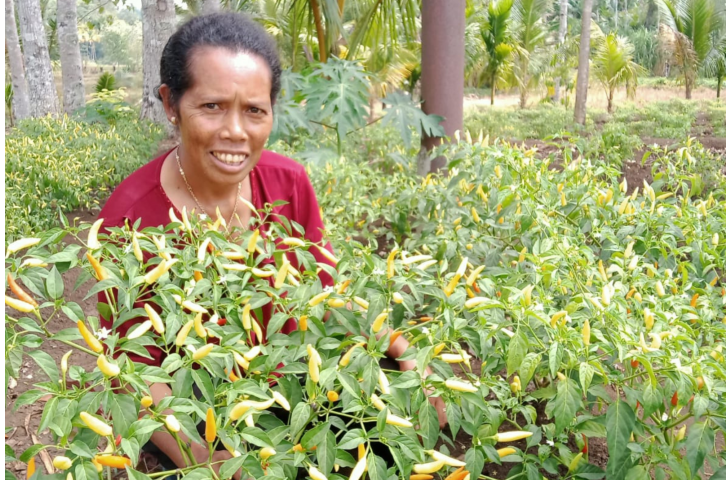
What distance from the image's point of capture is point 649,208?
1.97 metres

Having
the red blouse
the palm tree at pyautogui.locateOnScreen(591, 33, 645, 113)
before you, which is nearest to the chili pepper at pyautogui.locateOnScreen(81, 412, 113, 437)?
the red blouse

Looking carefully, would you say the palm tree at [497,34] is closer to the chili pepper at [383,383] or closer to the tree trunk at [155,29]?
the tree trunk at [155,29]

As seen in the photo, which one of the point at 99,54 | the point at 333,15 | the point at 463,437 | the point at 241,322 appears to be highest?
the point at 99,54

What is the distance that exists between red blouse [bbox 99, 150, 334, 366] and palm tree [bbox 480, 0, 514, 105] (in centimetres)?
1125

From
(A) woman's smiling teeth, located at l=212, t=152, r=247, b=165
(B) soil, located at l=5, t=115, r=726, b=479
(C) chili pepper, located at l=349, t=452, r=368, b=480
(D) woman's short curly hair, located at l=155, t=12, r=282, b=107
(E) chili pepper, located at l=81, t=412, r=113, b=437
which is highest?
(D) woman's short curly hair, located at l=155, t=12, r=282, b=107

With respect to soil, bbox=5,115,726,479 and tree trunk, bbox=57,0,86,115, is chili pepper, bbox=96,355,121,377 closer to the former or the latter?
soil, bbox=5,115,726,479

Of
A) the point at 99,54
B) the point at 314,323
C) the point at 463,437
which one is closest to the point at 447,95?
the point at 463,437

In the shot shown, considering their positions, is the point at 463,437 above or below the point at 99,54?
below

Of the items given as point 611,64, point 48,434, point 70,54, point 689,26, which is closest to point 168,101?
point 48,434

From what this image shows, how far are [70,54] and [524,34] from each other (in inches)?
372

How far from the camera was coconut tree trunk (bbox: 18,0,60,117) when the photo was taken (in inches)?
298

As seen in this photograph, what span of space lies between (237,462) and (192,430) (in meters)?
0.08

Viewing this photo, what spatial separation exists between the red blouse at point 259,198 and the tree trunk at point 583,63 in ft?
20.2

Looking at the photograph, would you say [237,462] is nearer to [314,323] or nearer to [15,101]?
[314,323]
